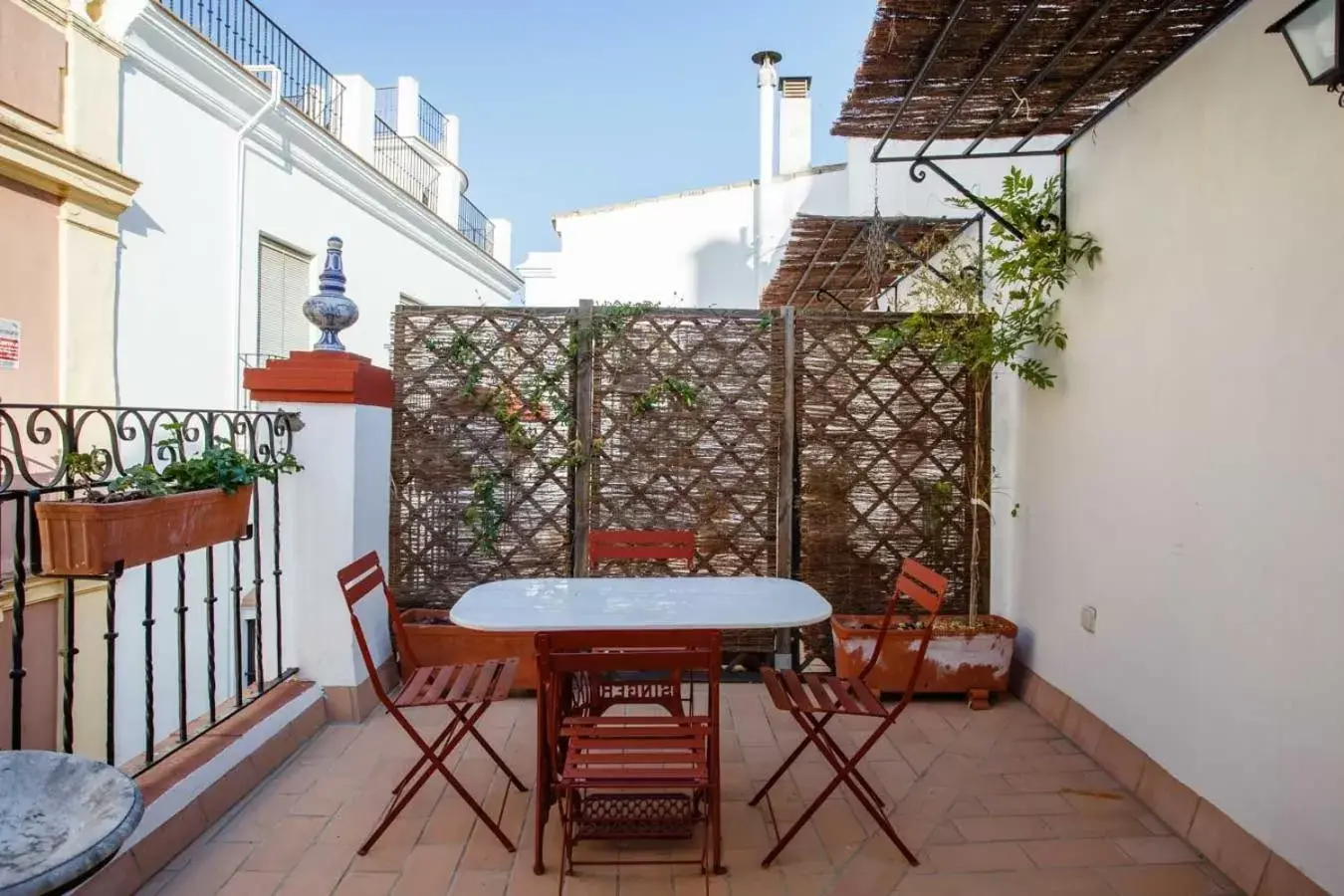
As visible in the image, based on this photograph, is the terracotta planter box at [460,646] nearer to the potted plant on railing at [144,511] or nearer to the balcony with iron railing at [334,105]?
the potted plant on railing at [144,511]

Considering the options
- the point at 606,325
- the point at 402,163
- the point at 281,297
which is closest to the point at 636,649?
the point at 606,325

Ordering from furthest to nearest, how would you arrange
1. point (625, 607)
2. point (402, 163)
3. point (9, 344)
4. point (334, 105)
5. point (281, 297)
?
point (402, 163) < point (334, 105) < point (281, 297) < point (9, 344) < point (625, 607)

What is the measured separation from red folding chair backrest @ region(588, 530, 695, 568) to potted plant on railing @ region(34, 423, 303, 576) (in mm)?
1345

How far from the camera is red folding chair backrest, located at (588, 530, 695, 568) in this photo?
3340mm

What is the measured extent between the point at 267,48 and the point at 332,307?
660 centimetres

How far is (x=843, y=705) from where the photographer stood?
2.42m

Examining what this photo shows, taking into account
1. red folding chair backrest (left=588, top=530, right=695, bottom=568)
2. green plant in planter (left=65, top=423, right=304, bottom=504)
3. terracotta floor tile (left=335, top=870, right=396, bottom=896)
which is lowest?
terracotta floor tile (left=335, top=870, right=396, bottom=896)

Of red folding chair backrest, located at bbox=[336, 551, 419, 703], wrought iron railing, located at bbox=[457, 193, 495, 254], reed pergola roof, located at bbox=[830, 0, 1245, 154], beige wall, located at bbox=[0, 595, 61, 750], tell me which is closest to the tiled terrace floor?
red folding chair backrest, located at bbox=[336, 551, 419, 703]

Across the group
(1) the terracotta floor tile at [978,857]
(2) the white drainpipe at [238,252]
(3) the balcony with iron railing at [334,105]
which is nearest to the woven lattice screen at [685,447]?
(1) the terracotta floor tile at [978,857]

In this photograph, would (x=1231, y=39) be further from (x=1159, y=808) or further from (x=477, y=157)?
(x=477, y=157)

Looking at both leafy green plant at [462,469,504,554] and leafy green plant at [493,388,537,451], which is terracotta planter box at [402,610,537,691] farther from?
leafy green plant at [493,388,537,451]

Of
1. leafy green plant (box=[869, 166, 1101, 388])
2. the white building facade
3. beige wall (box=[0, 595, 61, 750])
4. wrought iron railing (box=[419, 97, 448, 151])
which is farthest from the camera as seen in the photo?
wrought iron railing (box=[419, 97, 448, 151])

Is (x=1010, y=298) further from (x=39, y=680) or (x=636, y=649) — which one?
(x=39, y=680)

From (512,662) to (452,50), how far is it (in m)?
7.77
